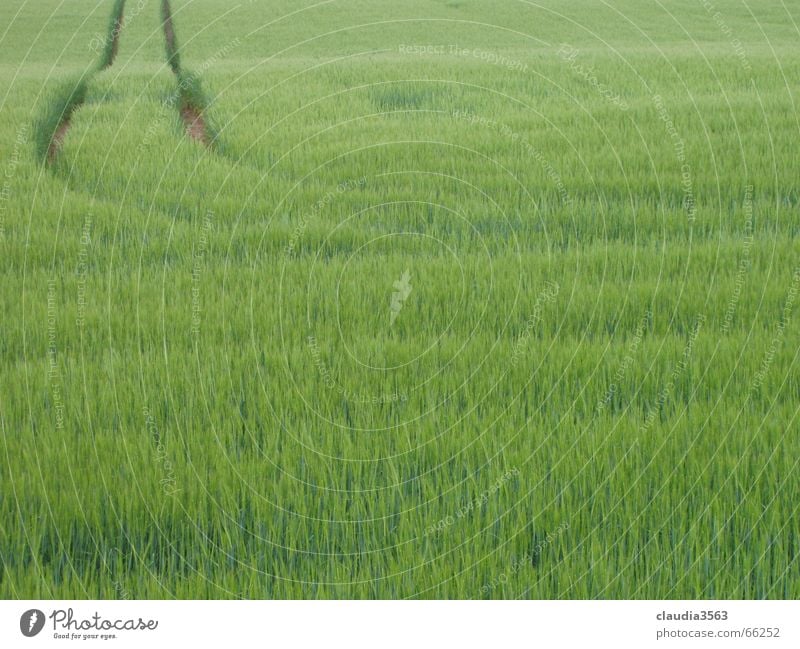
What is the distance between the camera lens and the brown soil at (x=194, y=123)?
16.5ft

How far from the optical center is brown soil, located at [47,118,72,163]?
485 centimetres

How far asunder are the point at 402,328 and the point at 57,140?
9.36ft

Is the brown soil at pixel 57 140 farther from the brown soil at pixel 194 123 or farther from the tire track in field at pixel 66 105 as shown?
the brown soil at pixel 194 123

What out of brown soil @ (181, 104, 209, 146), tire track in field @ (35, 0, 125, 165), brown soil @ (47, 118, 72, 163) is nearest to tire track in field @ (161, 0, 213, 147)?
brown soil @ (181, 104, 209, 146)

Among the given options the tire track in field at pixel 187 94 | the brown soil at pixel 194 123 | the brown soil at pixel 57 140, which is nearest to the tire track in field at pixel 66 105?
the brown soil at pixel 57 140

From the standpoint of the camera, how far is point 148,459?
9.36 ft

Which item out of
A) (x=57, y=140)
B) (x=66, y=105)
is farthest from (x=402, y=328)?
(x=66, y=105)

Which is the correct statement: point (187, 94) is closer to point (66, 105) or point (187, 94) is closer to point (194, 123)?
point (194, 123)

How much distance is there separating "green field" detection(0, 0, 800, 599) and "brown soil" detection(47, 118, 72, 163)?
0.03m

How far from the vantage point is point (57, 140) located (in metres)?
4.99

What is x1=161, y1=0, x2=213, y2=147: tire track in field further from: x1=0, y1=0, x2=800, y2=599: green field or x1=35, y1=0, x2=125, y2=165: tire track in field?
x1=35, y1=0, x2=125, y2=165: tire track in field

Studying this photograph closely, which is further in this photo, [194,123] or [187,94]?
[187,94]
